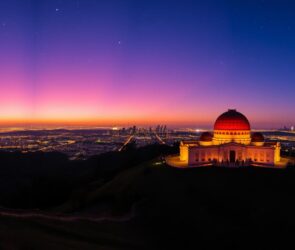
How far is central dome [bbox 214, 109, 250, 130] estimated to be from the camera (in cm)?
6425

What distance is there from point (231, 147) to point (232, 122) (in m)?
5.90

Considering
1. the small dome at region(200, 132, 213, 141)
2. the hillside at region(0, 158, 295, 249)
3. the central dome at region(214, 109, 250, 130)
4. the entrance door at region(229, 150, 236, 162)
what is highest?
the central dome at region(214, 109, 250, 130)

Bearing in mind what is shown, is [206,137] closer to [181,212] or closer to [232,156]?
[232,156]

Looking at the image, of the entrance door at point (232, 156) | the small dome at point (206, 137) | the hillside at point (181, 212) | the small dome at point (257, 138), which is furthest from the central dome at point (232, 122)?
the hillside at point (181, 212)

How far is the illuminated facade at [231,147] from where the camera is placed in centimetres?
5975

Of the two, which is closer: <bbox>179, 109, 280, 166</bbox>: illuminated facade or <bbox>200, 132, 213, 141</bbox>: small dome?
<bbox>179, 109, 280, 166</bbox>: illuminated facade

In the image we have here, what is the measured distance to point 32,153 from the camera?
127 meters

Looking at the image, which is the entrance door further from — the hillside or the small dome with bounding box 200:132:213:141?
the hillside

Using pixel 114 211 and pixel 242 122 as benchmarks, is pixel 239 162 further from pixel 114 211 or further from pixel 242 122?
pixel 114 211

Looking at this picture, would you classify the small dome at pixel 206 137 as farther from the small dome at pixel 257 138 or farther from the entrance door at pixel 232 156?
the small dome at pixel 257 138

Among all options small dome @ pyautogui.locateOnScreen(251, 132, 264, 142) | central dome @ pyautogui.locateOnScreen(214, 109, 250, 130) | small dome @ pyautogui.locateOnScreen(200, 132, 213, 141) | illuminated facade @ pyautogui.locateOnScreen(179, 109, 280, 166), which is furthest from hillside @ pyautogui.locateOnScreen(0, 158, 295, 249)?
central dome @ pyautogui.locateOnScreen(214, 109, 250, 130)

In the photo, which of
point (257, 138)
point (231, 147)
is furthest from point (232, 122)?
point (231, 147)

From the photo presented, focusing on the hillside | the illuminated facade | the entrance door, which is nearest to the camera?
the hillside

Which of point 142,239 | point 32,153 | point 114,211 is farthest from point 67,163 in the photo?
point 142,239
